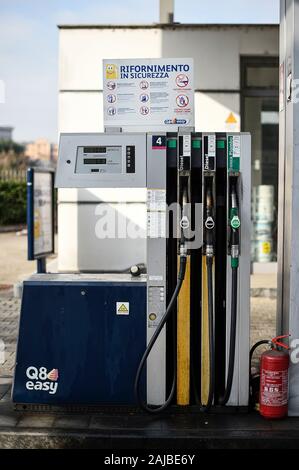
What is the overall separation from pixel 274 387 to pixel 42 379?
5.45 feet

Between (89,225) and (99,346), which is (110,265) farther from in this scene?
(99,346)

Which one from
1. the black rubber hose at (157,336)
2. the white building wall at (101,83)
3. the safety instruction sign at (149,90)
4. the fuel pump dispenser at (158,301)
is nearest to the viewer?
the black rubber hose at (157,336)

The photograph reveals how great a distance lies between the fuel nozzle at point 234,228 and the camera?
486 cm

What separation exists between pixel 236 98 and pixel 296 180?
21.5 ft

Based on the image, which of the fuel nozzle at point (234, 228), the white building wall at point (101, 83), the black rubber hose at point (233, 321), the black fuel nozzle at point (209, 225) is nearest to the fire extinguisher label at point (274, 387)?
the black rubber hose at point (233, 321)

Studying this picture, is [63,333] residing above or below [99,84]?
below

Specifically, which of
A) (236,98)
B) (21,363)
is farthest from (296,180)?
(236,98)

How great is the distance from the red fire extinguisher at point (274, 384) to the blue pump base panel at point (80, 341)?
0.85 meters

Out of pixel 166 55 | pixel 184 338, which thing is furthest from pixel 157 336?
pixel 166 55

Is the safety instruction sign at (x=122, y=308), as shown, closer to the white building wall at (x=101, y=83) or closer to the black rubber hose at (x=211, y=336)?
the black rubber hose at (x=211, y=336)

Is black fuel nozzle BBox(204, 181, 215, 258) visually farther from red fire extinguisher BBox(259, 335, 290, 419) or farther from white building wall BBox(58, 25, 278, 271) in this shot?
white building wall BBox(58, 25, 278, 271)

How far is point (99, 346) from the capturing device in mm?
5062

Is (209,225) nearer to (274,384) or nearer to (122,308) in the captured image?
(122,308)

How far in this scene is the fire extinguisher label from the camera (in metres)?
4.92
